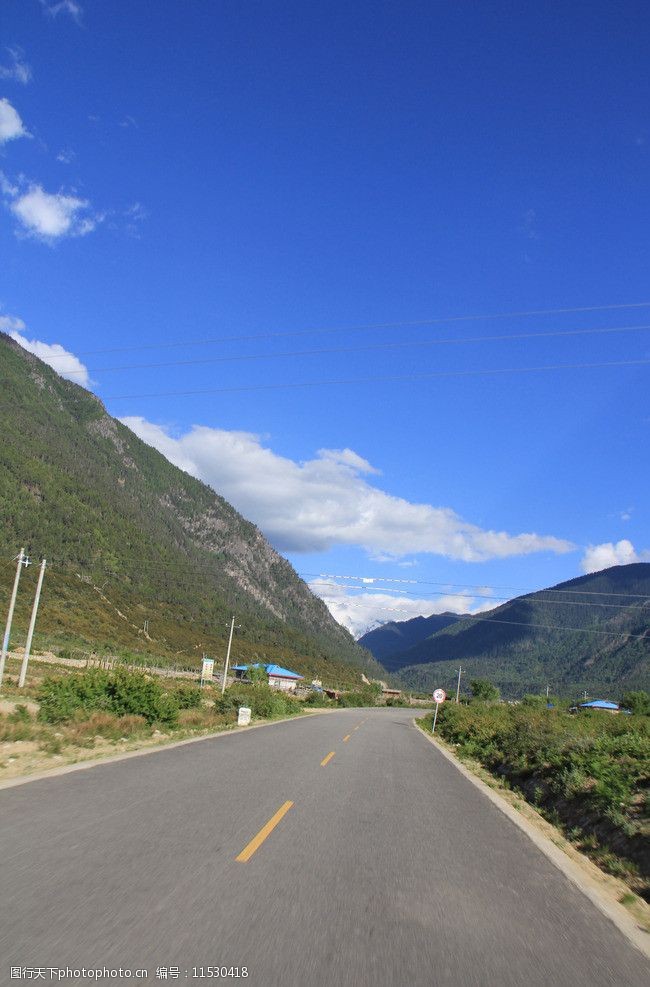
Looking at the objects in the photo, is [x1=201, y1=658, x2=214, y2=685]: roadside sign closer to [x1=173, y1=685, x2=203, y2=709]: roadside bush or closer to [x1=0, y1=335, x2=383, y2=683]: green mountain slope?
[x1=0, y1=335, x2=383, y2=683]: green mountain slope

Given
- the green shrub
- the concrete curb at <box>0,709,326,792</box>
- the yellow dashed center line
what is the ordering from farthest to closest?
the green shrub < the concrete curb at <box>0,709,326,792</box> < the yellow dashed center line

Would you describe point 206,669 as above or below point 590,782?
below

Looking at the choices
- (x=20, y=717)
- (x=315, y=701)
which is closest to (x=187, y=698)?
(x=20, y=717)

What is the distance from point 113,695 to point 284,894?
1856 centimetres

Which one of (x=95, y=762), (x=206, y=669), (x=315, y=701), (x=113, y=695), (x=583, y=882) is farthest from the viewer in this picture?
(x=315, y=701)

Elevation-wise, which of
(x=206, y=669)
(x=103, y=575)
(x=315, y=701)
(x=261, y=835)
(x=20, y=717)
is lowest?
(x=315, y=701)

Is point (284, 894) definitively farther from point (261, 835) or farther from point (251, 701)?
point (251, 701)

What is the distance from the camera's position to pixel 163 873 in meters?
5.84

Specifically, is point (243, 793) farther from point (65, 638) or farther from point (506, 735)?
point (65, 638)

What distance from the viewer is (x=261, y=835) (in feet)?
25.1

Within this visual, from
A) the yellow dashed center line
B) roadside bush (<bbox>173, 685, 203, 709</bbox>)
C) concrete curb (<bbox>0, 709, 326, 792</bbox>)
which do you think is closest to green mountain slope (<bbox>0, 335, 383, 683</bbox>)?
roadside bush (<bbox>173, 685, 203, 709</bbox>)

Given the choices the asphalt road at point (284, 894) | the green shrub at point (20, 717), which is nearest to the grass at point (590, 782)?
the asphalt road at point (284, 894)

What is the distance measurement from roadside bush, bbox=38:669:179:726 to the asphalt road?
1082 centimetres

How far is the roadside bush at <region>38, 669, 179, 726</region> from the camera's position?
20.7m
